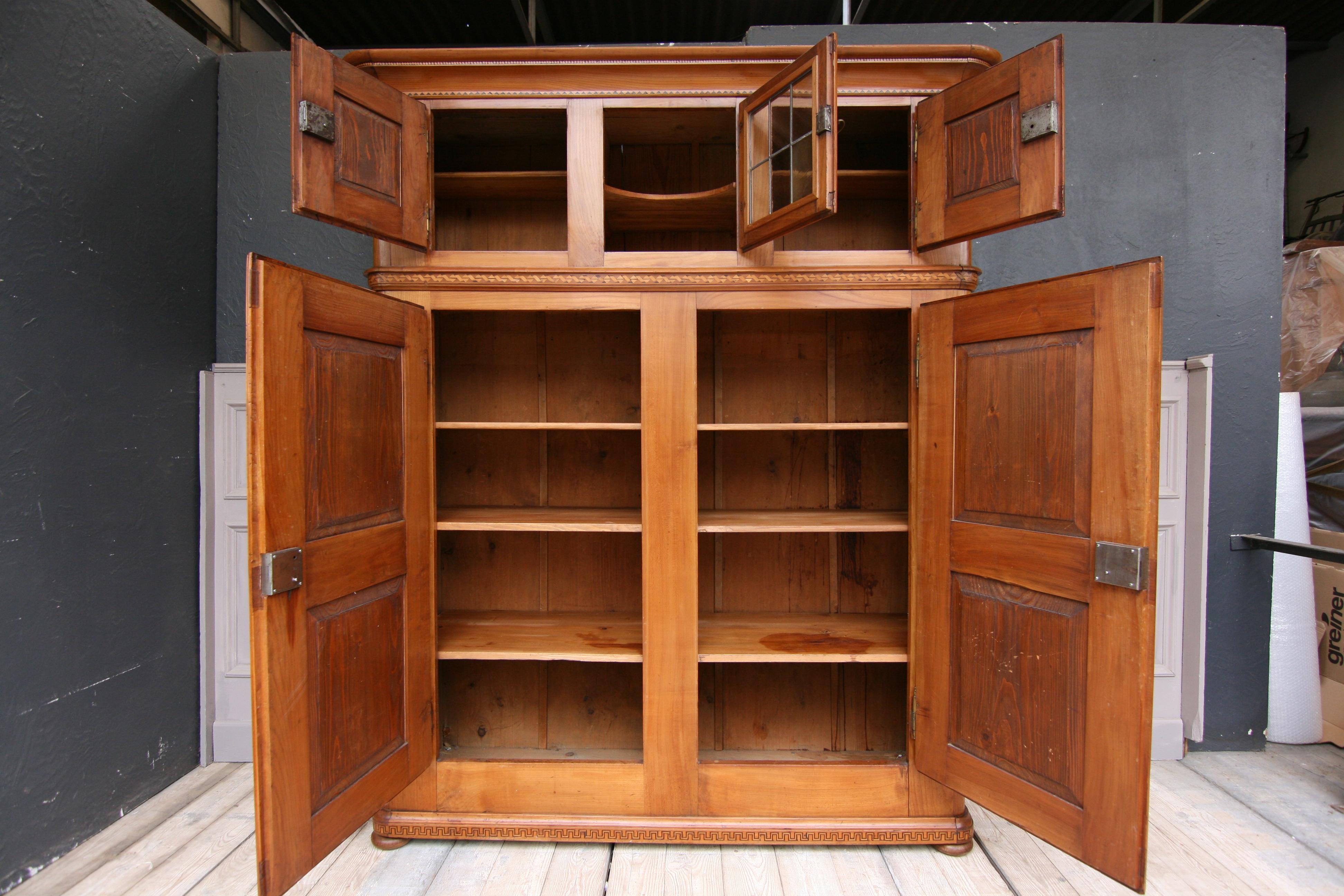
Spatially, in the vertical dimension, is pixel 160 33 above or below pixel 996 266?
above

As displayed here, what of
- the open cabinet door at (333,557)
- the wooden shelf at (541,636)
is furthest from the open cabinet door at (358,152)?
the wooden shelf at (541,636)

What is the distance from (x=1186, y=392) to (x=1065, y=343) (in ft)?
5.03

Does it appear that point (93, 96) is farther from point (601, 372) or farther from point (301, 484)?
point (601, 372)

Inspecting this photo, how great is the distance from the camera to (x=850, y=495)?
8.43ft

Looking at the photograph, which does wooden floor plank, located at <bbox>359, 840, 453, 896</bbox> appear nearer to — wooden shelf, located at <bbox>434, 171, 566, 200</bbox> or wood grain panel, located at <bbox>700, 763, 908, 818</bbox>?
wood grain panel, located at <bbox>700, 763, 908, 818</bbox>

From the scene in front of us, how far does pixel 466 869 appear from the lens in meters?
2.00

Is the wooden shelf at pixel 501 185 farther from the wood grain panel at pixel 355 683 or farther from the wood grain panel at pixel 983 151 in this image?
the wood grain panel at pixel 355 683

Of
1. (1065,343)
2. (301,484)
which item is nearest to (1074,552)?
(1065,343)

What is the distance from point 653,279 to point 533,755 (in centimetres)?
175

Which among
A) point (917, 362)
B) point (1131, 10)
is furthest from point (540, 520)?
point (1131, 10)

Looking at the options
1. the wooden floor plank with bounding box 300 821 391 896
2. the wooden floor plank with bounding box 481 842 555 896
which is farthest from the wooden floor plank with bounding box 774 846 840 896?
the wooden floor plank with bounding box 300 821 391 896

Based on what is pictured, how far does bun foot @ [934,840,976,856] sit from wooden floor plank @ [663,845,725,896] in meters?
0.72

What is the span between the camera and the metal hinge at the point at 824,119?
5.27 ft

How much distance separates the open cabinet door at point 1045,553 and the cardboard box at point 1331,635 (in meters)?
2.00
